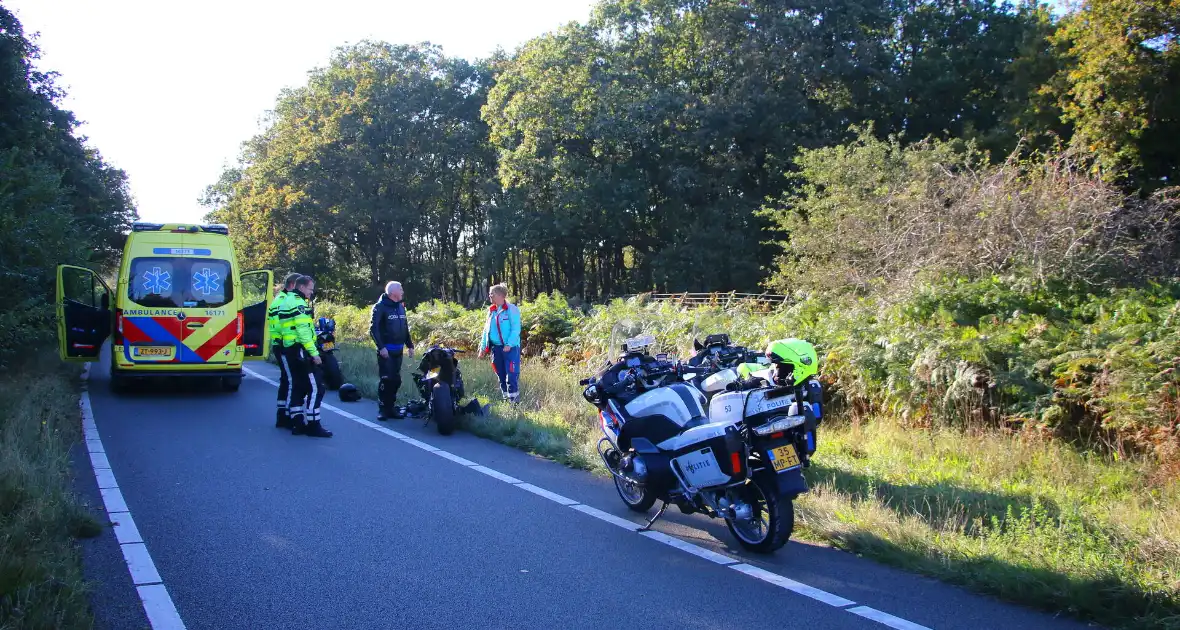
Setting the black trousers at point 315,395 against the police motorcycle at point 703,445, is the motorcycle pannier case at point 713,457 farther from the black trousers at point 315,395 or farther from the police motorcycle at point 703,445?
the black trousers at point 315,395

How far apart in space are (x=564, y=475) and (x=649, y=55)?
3133cm

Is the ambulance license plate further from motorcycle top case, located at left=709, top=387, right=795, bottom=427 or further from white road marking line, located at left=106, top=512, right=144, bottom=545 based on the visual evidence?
motorcycle top case, located at left=709, top=387, right=795, bottom=427

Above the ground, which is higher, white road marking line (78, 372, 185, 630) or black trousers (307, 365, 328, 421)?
black trousers (307, 365, 328, 421)

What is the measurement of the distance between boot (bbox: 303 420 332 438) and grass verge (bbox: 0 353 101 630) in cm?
240

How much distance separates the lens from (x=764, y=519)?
19.1 ft

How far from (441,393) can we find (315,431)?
1.51m

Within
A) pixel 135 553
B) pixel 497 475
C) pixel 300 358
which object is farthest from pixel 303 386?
pixel 135 553

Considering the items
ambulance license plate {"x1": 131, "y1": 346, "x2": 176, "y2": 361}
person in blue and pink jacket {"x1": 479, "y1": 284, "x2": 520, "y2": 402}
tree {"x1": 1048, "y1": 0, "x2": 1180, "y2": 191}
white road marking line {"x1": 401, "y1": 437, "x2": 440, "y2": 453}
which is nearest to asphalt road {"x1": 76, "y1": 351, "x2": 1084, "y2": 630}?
white road marking line {"x1": 401, "y1": 437, "x2": 440, "y2": 453}

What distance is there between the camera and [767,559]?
5.65 meters

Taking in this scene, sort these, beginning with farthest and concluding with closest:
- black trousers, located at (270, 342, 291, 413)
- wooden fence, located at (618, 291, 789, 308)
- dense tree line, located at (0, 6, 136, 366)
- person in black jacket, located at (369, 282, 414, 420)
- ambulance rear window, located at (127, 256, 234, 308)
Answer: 1. wooden fence, located at (618, 291, 789, 308)
2. ambulance rear window, located at (127, 256, 234, 308)
3. dense tree line, located at (0, 6, 136, 366)
4. person in black jacket, located at (369, 282, 414, 420)
5. black trousers, located at (270, 342, 291, 413)

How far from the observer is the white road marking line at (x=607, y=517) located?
21.3 feet

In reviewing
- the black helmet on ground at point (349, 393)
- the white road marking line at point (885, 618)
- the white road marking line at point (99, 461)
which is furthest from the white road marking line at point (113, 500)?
the black helmet on ground at point (349, 393)

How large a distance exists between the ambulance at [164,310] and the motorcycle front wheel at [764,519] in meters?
10.9

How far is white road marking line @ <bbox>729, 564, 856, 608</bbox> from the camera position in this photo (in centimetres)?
488
